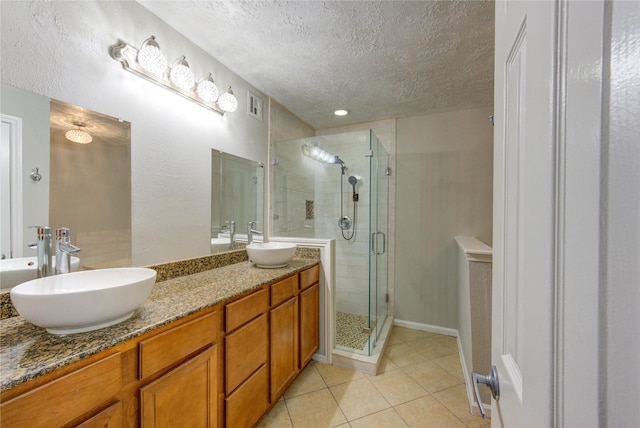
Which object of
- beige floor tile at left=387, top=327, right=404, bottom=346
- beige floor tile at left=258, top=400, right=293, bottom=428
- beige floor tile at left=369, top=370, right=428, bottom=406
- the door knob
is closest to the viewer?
the door knob

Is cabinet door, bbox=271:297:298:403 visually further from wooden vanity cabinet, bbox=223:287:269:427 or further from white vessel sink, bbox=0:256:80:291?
white vessel sink, bbox=0:256:80:291

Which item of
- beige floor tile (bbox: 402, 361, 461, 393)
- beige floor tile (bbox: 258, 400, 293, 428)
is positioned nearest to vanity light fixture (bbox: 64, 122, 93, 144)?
beige floor tile (bbox: 258, 400, 293, 428)

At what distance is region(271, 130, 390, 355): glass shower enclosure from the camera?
2562 millimetres

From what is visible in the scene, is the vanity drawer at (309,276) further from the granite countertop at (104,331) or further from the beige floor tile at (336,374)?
the beige floor tile at (336,374)

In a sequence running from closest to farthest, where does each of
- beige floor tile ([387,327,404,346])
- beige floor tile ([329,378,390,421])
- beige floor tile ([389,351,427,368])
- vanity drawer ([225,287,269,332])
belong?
1. vanity drawer ([225,287,269,332])
2. beige floor tile ([329,378,390,421])
3. beige floor tile ([389,351,427,368])
4. beige floor tile ([387,327,404,346])

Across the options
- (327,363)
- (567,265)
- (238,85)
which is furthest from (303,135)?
(567,265)

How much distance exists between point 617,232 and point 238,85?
2416 mm

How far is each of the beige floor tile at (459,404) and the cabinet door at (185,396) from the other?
4.97ft

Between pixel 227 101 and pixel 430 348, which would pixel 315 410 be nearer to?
pixel 430 348

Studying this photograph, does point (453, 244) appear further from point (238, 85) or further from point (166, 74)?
point (166, 74)

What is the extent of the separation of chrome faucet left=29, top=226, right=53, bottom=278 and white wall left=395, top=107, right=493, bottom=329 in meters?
2.87

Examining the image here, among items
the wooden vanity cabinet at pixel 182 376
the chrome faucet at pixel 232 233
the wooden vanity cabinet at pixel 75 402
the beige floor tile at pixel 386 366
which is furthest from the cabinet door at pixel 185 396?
the beige floor tile at pixel 386 366

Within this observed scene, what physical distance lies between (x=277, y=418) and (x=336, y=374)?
61cm

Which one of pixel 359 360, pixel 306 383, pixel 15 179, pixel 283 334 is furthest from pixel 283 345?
pixel 15 179
